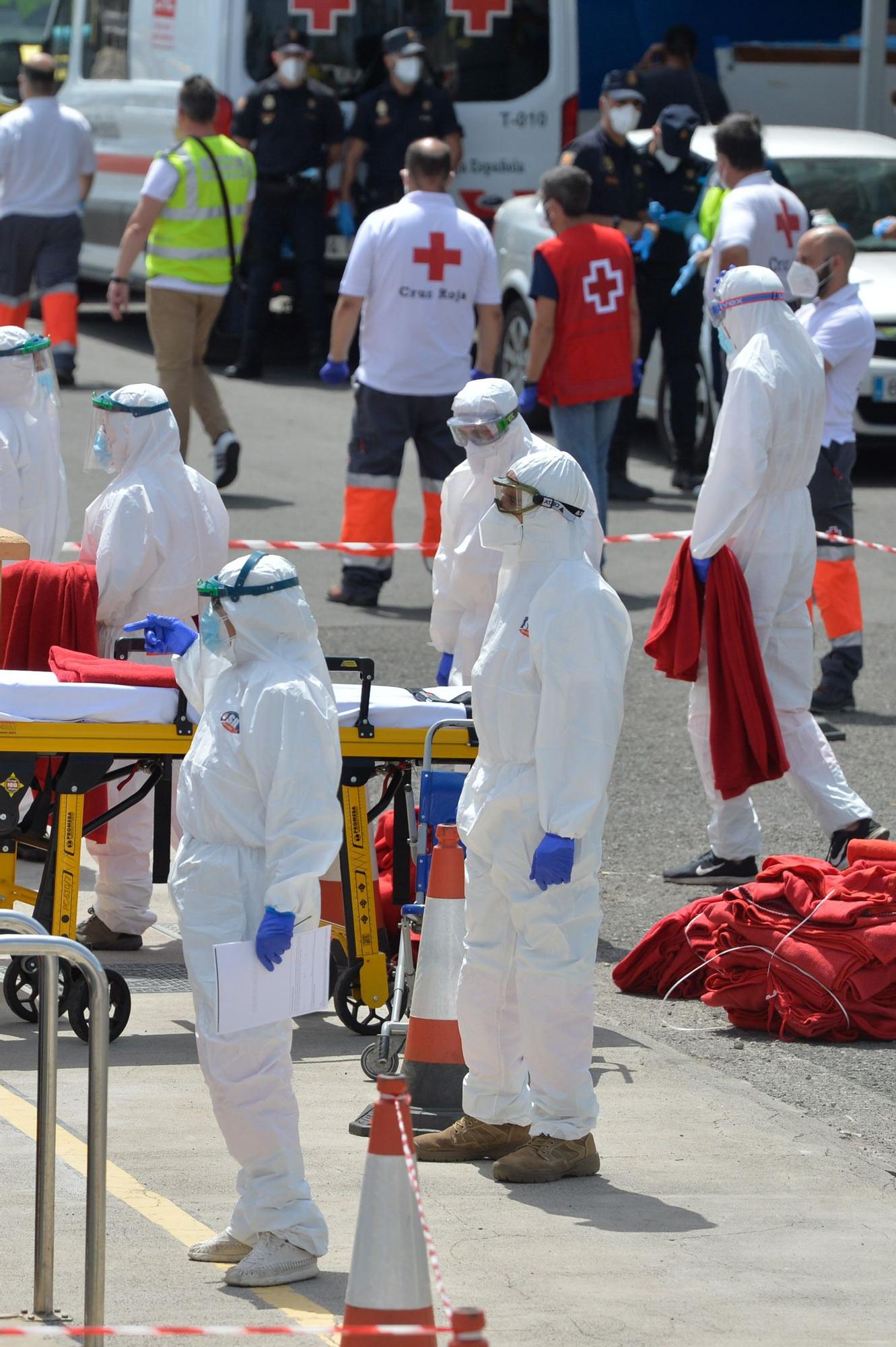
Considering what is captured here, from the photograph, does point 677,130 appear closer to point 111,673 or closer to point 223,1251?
point 111,673

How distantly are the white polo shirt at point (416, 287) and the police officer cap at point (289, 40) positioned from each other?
5.18 meters

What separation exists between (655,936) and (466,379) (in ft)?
16.5

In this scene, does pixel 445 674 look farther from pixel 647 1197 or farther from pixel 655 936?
pixel 647 1197

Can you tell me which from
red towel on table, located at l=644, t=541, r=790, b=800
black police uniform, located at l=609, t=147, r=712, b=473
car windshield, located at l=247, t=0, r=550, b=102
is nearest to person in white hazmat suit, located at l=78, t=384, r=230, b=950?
red towel on table, located at l=644, t=541, r=790, b=800

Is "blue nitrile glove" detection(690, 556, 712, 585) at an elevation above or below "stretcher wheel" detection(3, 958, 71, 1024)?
above

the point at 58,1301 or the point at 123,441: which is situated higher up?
the point at 123,441

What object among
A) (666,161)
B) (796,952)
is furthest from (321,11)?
(796,952)

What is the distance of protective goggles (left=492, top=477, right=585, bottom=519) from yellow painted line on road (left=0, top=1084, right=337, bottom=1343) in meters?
1.78

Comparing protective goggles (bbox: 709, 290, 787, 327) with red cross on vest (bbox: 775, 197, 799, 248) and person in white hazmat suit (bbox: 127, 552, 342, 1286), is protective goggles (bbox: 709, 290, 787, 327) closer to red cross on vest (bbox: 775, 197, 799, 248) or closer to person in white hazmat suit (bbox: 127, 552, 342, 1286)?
person in white hazmat suit (bbox: 127, 552, 342, 1286)

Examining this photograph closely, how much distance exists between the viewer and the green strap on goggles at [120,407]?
24.9 ft

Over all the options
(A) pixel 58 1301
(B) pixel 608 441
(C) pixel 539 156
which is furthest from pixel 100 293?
(A) pixel 58 1301

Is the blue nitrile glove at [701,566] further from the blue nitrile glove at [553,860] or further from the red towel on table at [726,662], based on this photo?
the blue nitrile glove at [553,860]

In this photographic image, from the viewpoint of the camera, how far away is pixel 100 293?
21734 millimetres

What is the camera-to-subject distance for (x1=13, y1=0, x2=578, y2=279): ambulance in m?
16.8
